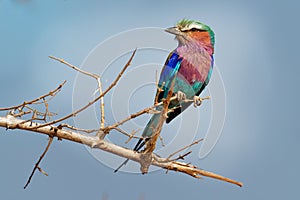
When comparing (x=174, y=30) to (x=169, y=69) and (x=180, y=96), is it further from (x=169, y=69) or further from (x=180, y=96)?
(x=180, y=96)

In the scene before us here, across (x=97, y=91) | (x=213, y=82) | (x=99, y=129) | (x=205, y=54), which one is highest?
(x=205, y=54)

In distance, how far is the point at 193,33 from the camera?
603 centimetres

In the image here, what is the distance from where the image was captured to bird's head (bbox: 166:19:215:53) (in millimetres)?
5938

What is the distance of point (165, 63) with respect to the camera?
18.8ft

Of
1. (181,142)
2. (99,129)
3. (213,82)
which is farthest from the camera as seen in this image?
(213,82)

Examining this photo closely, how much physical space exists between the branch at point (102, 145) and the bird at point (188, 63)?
140 cm

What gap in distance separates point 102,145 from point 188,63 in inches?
99.7

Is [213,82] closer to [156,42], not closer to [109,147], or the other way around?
[156,42]

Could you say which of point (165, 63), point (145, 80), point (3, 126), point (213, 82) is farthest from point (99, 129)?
point (165, 63)

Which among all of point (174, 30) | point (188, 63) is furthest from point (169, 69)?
point (174, 30)

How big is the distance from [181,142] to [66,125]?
1.06m

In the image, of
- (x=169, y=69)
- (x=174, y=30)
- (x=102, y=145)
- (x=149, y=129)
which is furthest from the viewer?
(x=174, y=30)

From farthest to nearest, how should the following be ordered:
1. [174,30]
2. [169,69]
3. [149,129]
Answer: [174,30]
[169,69]
[149,129]

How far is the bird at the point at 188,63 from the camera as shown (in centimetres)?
538
